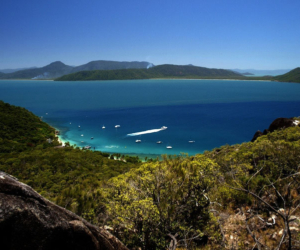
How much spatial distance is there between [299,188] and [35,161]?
40.8 meters

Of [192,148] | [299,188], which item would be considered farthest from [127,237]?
[192,148]

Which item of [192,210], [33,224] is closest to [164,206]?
[192,210]

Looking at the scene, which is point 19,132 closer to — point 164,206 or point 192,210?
point 164,206

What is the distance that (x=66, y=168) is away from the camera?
36750 mm

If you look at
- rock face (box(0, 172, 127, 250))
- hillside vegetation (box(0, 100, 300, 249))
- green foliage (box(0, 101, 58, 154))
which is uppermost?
rock face (box(0, 172, 127, 250))

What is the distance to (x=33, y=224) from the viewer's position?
357 centimetres

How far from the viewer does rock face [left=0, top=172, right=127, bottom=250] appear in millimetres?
3342

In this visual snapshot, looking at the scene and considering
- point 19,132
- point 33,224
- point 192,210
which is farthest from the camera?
point 19,132

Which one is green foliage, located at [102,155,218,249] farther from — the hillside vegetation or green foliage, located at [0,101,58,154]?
green foliage, located at [0,101,58,154]

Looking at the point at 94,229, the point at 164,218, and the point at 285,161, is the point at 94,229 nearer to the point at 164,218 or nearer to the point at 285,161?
the point at 164,218

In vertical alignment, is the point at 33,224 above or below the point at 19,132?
above

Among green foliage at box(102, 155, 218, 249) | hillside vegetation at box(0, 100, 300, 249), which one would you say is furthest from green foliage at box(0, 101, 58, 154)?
green foliage at box(102, 155, 218, 249)

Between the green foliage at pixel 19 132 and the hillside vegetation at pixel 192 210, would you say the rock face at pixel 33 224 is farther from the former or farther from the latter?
the green foliage at pixel 19 132

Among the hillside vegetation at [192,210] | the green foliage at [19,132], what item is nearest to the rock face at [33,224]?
the hillside vegetation at [192,210]
